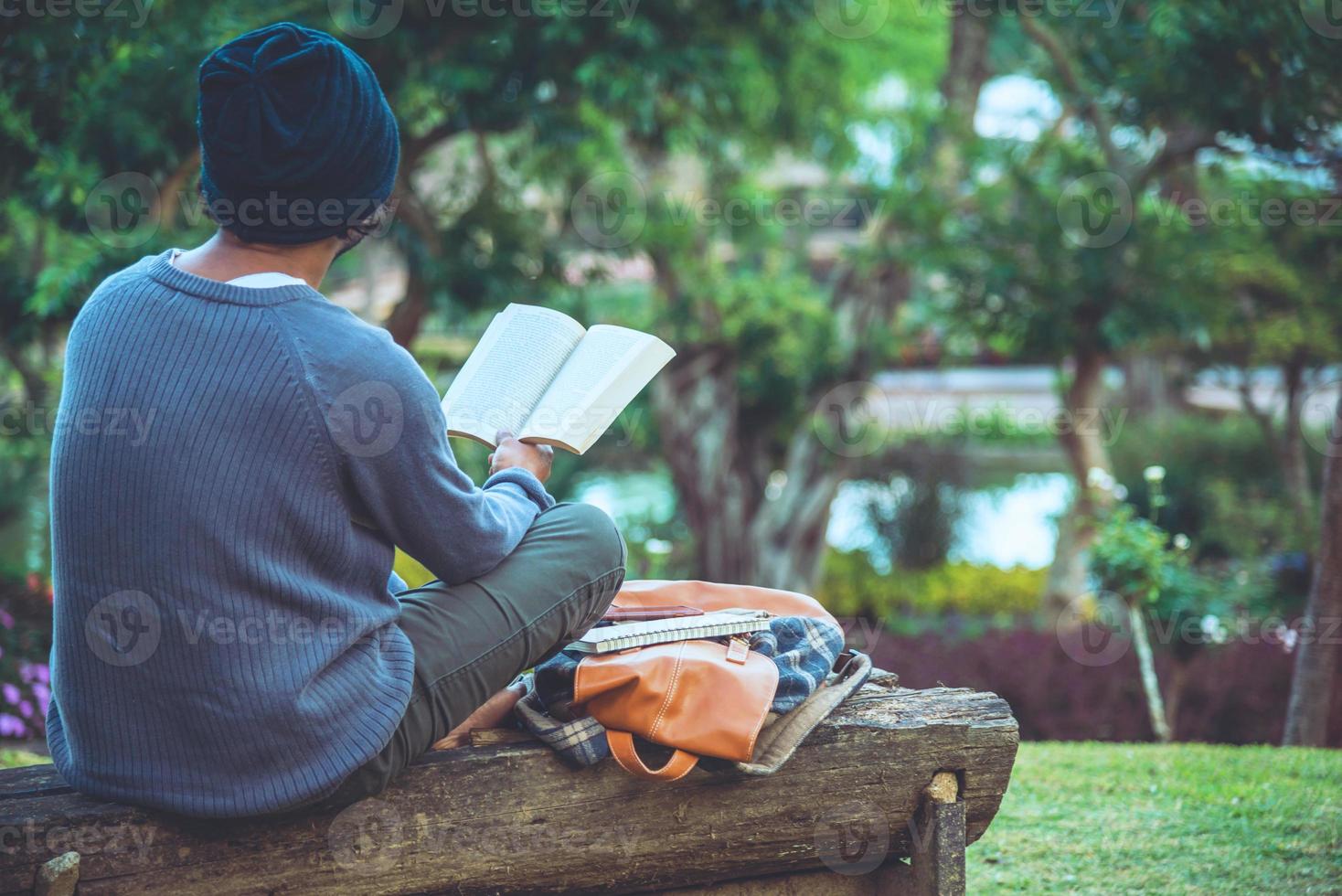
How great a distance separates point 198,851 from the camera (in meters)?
1.92

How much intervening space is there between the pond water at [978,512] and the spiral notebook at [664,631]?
6.97 m

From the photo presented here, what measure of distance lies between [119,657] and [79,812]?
0.93ft

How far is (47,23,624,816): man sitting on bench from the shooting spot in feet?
5.77

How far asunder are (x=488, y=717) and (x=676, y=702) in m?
0.38

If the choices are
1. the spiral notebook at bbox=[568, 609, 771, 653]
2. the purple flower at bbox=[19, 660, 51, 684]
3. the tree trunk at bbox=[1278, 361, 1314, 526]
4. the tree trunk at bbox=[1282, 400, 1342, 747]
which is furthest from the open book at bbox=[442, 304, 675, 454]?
the tree trunk at bbox=[1278, 361, 1314, 526]

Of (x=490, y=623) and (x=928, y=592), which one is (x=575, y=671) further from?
(x=928, y=592)

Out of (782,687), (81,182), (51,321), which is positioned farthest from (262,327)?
(51,321)

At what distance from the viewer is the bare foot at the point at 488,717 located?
217 cm

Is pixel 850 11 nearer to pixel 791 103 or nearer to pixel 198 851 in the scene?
pixel 791 103

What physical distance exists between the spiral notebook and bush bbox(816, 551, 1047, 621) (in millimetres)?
8451

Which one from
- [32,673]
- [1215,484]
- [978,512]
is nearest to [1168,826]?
[32,673]

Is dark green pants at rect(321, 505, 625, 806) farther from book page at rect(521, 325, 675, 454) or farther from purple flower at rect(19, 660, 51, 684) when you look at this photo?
purple flower at rect(19, 660, 51, 684)

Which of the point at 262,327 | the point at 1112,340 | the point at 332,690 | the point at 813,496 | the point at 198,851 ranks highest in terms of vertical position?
the point at 262,327

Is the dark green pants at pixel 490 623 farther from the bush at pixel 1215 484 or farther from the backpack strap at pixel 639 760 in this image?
the bush at pixel 1215 484
